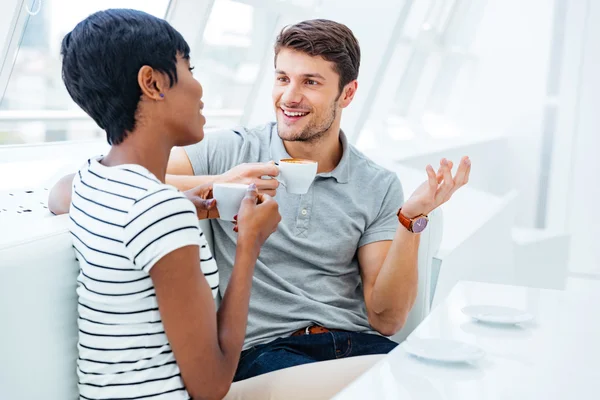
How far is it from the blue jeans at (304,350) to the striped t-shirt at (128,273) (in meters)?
0.48

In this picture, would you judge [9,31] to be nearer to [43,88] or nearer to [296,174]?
[43,88]

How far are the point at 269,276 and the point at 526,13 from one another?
6533 mm

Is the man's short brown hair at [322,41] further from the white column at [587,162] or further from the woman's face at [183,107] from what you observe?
the white column at [587,162]

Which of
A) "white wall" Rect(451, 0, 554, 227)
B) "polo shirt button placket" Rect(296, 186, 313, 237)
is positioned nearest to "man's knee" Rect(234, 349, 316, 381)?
"polo shirt button placket" Rect(296, 186, 313, 237)

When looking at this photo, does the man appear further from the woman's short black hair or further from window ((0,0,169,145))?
window ((0,0,169,145))

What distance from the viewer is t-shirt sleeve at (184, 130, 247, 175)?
6.22 feet

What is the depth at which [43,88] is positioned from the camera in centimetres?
324

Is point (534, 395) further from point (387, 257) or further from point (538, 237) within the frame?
point (538, 237)

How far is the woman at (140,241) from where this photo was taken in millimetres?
1143

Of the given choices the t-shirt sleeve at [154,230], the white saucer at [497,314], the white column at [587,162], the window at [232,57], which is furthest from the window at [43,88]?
the white column at [587,162]

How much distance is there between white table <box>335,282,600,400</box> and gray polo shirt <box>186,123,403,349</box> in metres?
0.35

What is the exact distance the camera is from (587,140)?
4.80m

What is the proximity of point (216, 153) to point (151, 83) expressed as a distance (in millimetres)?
709

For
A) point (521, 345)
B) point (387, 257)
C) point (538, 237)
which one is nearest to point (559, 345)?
point (521, 345)
